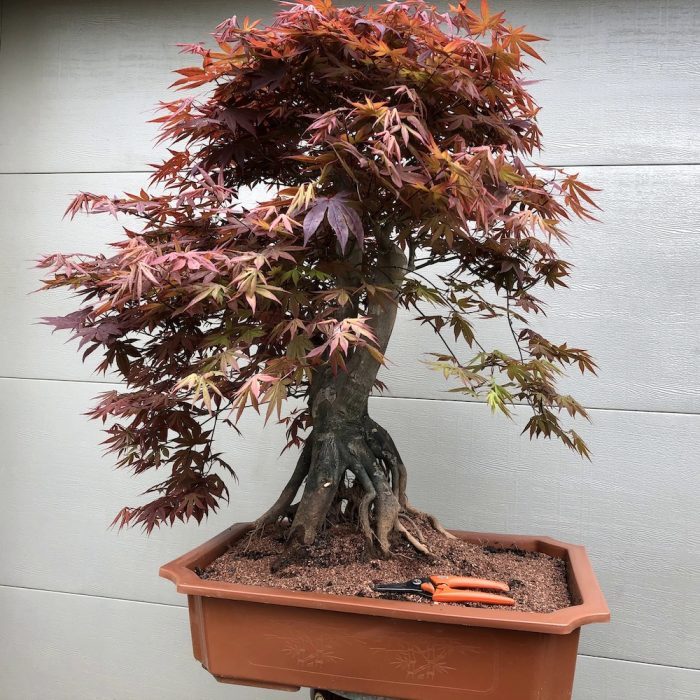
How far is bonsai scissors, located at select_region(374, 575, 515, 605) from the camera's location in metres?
1.07

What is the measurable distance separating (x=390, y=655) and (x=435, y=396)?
0.84 meters

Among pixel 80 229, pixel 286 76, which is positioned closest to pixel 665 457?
pixel 286 76

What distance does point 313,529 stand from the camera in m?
1.28

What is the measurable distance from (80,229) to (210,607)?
49.1 inches

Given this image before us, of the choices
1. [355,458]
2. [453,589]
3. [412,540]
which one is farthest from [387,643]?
[355,458]

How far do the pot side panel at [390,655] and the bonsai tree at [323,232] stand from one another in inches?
8.0

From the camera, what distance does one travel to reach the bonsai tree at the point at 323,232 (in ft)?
3.28

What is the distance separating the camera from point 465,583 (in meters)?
1.12

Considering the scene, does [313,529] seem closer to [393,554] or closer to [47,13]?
[393,554]

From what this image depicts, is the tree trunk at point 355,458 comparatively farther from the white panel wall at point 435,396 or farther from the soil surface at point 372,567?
the white panel wall at point 435,396

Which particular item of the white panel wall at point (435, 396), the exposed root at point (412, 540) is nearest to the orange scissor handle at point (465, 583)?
the exposed root at point (412, 540)

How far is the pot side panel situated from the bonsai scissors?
0.18ft

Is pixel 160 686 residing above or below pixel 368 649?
below

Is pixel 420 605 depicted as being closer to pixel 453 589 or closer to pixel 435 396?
pixel 453 589
